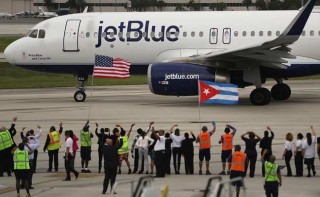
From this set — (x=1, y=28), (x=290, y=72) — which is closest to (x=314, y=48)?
(x=290, y=72)

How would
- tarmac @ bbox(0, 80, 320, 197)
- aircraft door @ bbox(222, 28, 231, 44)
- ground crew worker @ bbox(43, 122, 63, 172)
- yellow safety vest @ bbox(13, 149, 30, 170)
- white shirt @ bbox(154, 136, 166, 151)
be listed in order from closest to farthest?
yellow safety vest @ bbox(13, 149, 30, 170) < tarmac @ bbox(0, 80, 320, 197) < white shirt @ bbox(154, 136, 166, 151) < ground crew worker @ bbox(43, 122, 63, 172) < aircraft door @ bbox(222, 28, 231, 44)

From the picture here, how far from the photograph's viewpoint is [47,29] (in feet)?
137

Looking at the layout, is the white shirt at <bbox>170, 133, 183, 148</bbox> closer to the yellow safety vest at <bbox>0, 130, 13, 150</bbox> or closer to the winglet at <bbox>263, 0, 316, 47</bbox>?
the yellow safety vest at <bbox>0, 130, 13, 150</bbox>

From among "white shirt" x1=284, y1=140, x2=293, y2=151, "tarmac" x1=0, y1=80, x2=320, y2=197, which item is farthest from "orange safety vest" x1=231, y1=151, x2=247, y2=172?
"white shirt" x1=284, y1=140, x2=293, y2=151

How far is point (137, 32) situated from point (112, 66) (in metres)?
2.55

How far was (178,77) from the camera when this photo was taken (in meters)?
37.2

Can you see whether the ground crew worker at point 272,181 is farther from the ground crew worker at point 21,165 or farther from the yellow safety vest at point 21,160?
the yellow safety vest at point 21,160

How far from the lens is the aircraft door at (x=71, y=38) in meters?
41.0

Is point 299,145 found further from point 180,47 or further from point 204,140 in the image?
point 180,47

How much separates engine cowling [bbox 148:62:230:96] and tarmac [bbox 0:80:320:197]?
755mm

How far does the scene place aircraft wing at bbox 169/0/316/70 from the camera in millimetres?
36031

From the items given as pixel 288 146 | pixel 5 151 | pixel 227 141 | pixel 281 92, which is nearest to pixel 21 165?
pixel 5 151

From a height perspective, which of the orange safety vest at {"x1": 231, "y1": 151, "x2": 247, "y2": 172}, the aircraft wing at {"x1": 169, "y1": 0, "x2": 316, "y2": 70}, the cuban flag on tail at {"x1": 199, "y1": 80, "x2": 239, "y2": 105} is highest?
the aircraft wing at {"x1": 169, "y1": 0, "x2": 316, "y2": 70}

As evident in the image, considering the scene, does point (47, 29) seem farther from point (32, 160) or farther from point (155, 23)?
point (32, 160)
